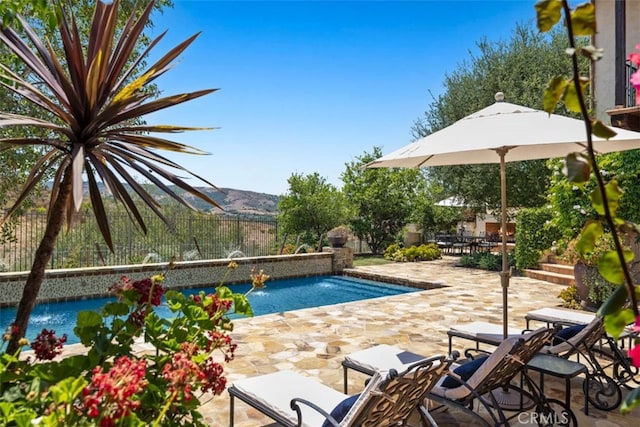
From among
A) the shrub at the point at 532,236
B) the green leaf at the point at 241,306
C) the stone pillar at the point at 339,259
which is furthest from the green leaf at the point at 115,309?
the stone pillar at the point at 339,259

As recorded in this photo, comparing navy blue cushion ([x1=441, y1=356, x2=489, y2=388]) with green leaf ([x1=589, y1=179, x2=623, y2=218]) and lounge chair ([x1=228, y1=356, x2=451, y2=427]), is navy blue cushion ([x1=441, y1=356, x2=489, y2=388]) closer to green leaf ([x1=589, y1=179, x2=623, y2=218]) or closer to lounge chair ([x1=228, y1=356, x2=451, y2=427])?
lounge chair ([x1=228, y1=356, x2=451, y2=427])

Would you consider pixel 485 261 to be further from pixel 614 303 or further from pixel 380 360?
pixel 614 303

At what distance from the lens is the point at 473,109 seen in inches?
615

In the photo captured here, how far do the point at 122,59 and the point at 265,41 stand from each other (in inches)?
716

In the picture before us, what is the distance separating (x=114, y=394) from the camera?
1.05m

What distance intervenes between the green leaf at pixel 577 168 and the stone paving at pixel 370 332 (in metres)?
3.54

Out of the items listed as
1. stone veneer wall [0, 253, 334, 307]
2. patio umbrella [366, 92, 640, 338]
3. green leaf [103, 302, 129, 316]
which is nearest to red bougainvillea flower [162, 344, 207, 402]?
green leaf [103, 302, 129, 316]

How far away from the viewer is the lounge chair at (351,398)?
2.44 meters

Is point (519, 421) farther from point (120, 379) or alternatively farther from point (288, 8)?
point (288, 8)

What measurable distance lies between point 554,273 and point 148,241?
38.6 ft

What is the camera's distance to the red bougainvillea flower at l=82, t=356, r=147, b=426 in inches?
41.7

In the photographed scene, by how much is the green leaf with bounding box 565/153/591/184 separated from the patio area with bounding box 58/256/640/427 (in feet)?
10.1

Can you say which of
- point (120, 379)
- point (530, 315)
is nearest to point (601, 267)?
point (120, 379)

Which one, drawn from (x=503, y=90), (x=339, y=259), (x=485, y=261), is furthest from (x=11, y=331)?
(x=503, y=90)
